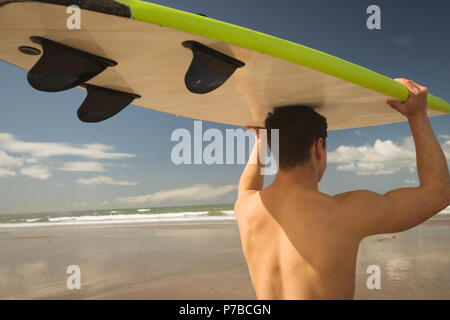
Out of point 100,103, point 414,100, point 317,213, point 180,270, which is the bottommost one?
point 180,270

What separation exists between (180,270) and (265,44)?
607 cm

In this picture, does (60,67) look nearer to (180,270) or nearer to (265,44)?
(265,44)

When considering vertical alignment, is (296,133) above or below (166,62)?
below

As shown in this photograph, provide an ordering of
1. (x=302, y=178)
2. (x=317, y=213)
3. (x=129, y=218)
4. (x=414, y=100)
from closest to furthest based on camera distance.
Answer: (x=317, y=213) → (x=302, y=178) → (x=414, y=100) → (x=129, y=218)

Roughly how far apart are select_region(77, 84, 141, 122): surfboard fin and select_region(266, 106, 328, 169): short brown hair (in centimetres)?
96

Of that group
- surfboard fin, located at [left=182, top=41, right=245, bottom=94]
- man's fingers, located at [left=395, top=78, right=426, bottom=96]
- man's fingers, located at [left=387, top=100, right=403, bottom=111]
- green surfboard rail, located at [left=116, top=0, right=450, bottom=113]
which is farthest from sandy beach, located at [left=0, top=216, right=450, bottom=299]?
surfboard fin, located at [left=182, top=41, right=245, bottom=94]

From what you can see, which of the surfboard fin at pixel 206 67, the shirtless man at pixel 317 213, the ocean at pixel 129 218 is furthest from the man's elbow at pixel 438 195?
the ocean at pixel 129 218

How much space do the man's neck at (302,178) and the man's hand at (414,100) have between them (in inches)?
24.8

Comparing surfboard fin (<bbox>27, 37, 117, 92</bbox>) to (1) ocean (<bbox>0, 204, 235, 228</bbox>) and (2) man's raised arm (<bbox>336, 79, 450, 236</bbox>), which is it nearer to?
(2) man's raised arm (<bbox>336, 79, 450, 236</bbox>)

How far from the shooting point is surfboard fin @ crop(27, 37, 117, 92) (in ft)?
4.31

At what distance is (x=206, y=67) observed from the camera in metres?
1.35

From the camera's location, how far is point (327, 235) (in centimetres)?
138

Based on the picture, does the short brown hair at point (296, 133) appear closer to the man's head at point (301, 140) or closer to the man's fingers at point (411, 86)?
the man's head at point (301, 140)

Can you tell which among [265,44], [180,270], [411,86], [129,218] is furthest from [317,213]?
[129,218]
